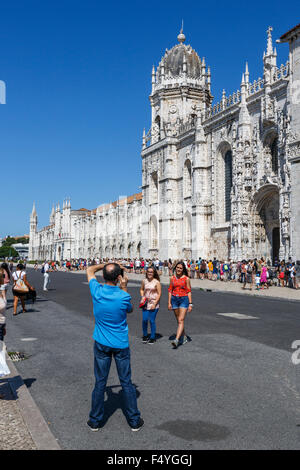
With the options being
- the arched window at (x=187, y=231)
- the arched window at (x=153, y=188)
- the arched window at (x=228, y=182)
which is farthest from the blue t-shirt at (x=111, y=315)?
the arched window at (x=153, y=188)

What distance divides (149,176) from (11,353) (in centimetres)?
4032

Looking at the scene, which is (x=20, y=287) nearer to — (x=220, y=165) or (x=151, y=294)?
(x=151, y=294)

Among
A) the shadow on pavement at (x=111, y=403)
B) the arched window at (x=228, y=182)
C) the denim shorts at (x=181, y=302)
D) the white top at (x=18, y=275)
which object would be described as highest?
the arched window at (x=228, y=182)

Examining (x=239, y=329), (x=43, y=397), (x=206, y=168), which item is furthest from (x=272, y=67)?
(x=43, y=397)

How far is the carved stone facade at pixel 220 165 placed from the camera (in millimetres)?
26219

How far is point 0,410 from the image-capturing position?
461 cm

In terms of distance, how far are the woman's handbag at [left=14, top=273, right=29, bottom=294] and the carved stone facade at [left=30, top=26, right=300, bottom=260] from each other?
660 inches

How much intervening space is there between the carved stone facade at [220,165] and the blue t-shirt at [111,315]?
22108mm

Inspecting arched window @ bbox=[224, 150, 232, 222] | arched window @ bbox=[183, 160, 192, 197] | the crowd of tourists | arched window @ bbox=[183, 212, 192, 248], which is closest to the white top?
the crowd of tourists

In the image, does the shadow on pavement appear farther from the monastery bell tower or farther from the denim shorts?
the monastery bell tower

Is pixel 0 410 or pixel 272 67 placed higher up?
pixel 272 67

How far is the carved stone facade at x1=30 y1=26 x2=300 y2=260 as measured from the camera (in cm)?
2622

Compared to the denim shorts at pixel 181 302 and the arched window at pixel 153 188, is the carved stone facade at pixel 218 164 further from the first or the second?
the denim shorts at pixel 181 302
